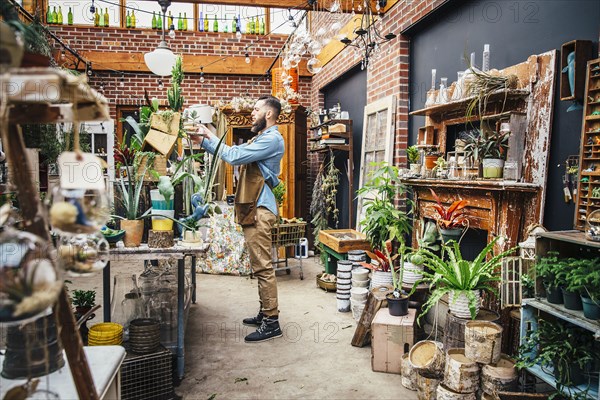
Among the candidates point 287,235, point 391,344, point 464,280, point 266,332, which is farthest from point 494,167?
point 287,235

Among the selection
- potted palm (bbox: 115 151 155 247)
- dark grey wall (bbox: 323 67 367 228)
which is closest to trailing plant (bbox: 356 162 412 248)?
dark grey wall (bbox: 323 67 367 228)

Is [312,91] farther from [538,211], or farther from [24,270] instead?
[24,270]

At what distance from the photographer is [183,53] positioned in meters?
7.80

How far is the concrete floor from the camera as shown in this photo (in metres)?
2.68

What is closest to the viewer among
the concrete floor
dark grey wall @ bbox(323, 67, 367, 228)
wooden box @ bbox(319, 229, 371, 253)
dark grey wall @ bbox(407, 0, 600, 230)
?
dark grey wall @ bbox(407, 0, 600, 230)

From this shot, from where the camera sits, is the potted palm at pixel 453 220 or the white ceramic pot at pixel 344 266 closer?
the potted palm at pixel 453 220

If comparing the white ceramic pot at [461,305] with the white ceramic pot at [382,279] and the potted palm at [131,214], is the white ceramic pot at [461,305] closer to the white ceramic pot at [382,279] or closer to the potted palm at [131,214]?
the white ceramic pot at [382,279]

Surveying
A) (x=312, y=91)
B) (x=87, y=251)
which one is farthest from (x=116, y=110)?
(x=87, y=251)

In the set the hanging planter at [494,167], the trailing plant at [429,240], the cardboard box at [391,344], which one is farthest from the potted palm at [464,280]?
the trailing plant at [429,240]

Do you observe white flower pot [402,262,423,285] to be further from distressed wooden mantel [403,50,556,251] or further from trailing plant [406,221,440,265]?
distressed wooden mantel [403,50,556,251]

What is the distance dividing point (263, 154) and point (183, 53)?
5.23 m

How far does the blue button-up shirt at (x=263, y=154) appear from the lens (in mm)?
3229

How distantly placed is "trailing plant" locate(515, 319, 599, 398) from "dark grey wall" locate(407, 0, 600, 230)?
689 mm

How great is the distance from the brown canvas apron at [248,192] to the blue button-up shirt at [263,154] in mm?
42
